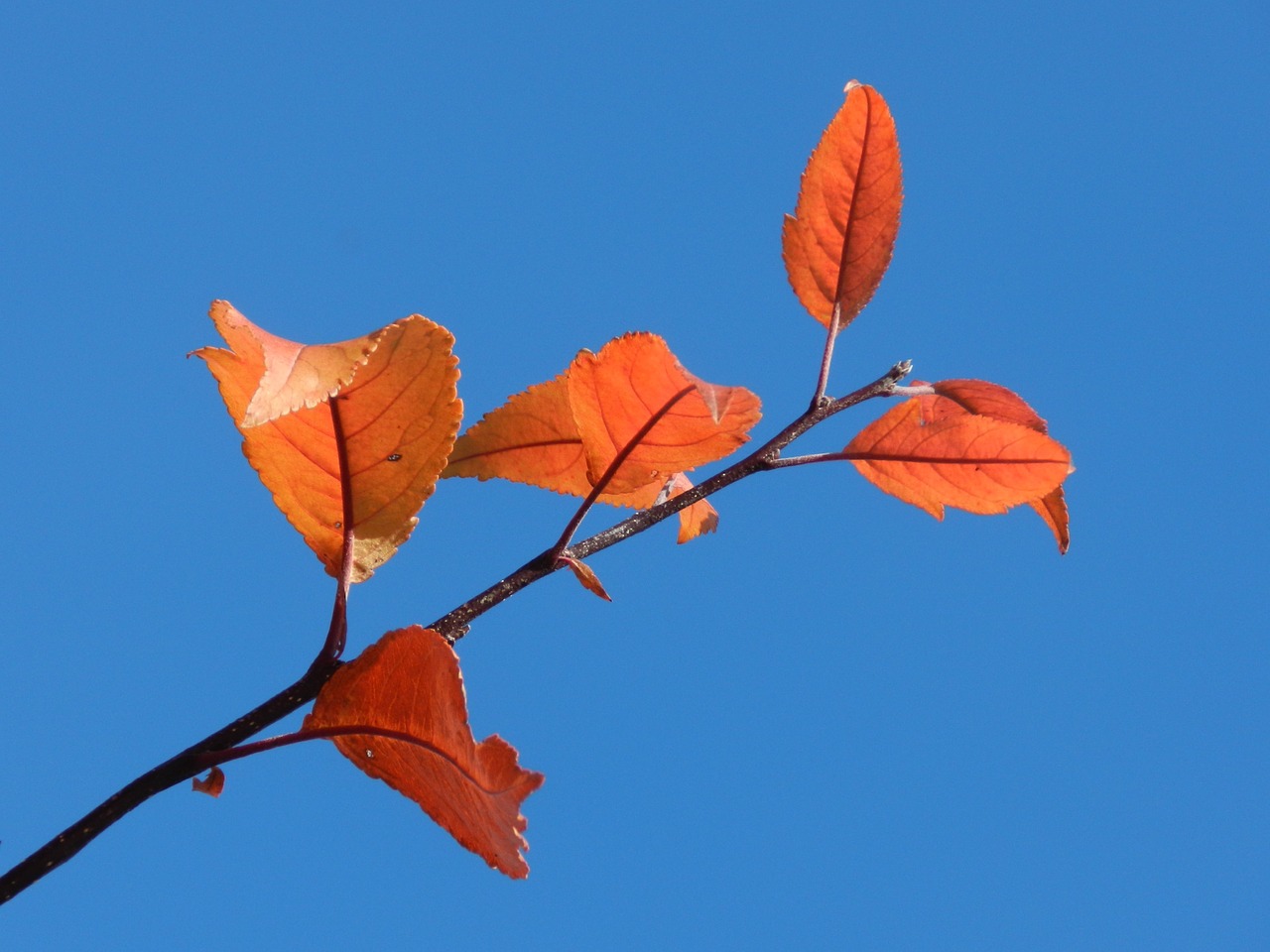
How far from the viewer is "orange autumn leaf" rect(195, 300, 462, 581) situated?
90cm

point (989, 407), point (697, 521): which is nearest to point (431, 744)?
point (697, 521)

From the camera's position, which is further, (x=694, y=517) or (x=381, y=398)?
(x=694, y=517)

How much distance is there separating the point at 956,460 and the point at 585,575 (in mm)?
442

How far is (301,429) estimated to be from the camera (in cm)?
98

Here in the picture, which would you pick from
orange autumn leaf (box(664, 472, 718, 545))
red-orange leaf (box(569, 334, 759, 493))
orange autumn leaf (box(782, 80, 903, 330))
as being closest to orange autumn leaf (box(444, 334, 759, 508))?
red-orange leaf (box(569, 334, 759, 493))

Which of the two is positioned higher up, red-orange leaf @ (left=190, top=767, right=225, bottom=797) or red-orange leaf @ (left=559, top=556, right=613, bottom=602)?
red-orange leaf @ (left=559, top=556, right=613, bottom=602)

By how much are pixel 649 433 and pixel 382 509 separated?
0.91 ft

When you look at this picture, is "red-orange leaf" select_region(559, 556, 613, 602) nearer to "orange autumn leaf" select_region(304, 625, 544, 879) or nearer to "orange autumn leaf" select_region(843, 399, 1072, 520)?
"orange autumn leaf" select_region(304, 625, 544, 879)

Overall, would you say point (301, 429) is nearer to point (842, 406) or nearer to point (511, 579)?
point (511, 579)

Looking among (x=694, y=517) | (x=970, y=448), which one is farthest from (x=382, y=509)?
(x=970, y=448)

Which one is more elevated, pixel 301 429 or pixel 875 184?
pixel 875 184

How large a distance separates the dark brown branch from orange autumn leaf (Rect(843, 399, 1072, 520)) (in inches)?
2.1

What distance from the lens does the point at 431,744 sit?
2.97 feet

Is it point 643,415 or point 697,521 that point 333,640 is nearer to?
point 643,415
